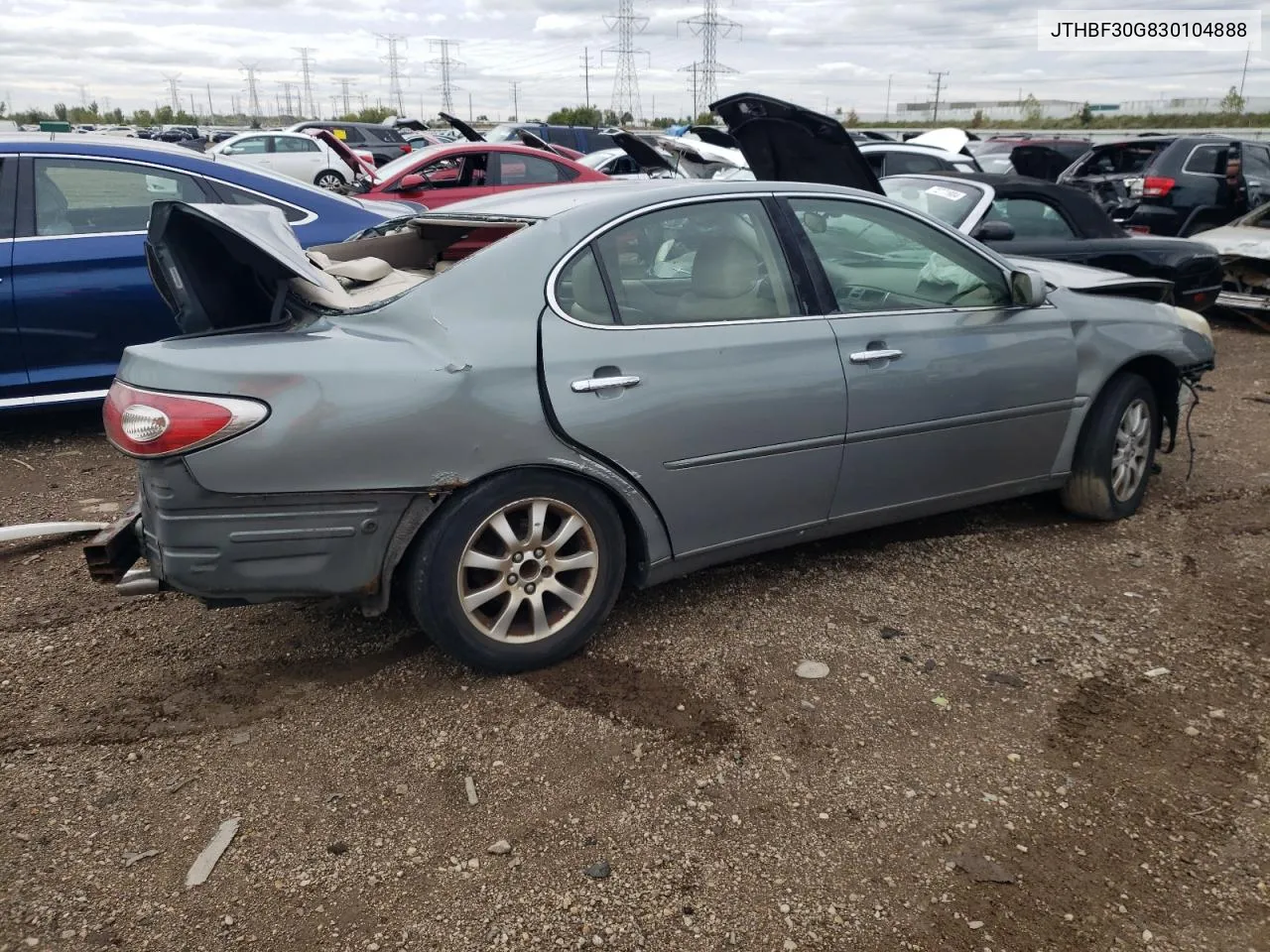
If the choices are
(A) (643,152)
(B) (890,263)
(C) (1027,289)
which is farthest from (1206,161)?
(B) (890,263)

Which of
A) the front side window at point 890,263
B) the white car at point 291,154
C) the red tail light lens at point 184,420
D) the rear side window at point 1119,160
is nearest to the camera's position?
the red tail light lens at point 184,420

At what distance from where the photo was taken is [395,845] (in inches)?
99.7

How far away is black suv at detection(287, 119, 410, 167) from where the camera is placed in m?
26.0

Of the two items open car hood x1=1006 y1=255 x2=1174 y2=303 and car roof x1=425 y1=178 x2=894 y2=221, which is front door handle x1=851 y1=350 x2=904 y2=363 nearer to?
car roof x1=425 y1=178 x2=894 y2=221

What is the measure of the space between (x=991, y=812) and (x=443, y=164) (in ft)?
35.1

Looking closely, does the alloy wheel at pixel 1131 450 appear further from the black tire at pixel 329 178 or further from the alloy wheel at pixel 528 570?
the black tire at pixel 329 178

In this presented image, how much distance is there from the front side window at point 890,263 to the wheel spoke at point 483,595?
1.62 metres

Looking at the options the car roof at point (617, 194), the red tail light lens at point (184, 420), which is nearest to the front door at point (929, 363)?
the car roof at point (617, 194)

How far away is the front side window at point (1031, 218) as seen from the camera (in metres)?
6.93

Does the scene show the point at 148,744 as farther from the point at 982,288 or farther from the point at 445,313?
the point at 982,288

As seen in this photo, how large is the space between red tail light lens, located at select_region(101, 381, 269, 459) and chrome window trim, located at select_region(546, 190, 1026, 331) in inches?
39.0

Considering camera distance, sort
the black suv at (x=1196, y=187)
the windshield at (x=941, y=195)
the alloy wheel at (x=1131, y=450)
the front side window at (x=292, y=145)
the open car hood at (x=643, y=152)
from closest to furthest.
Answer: the alloy wheel at (x=1131, y=450) < the windshield at (x=941, y=195) < the open car hood at (x=643, y=152) < the black suv at (x=1196, y=187) < the front side window at (x=292, y=145)

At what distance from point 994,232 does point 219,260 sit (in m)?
4.74

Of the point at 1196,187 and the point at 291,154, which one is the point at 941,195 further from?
the point at 291,154
